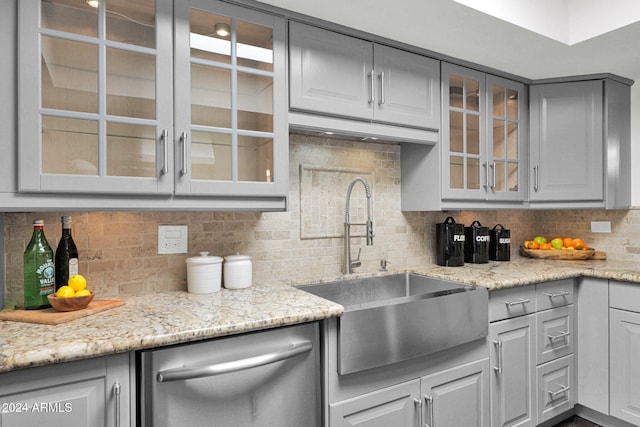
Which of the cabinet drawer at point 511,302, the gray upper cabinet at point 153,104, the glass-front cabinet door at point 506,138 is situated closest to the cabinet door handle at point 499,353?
the cabinet drawer at point 511,302

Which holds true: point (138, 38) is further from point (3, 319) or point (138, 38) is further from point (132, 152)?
point (3, 319)

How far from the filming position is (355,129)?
1.93 m

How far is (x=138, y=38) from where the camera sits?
1440mm

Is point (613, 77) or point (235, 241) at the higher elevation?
point (613, 77)

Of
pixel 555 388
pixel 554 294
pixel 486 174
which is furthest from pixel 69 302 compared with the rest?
pixel 555 388

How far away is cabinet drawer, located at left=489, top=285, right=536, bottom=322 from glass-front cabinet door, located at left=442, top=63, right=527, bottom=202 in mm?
619

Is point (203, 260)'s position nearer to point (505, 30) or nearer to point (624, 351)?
point (505, 30)

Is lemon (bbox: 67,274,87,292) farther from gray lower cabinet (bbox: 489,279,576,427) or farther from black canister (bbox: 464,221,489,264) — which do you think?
black canister (bbox: 464,221,489,264)

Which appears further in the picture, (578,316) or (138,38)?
(578,316)

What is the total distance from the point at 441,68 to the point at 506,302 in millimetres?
1389

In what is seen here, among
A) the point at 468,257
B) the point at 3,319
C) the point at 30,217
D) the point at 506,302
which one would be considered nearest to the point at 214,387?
the point at 3,319

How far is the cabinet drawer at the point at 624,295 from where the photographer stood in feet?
7.03

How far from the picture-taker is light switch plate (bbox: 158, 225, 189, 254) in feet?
5.82

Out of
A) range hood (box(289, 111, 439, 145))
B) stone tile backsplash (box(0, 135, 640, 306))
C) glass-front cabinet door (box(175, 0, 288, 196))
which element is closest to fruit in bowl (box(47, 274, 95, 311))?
stone tile backsplash (box(0, 135, 640, 306))
